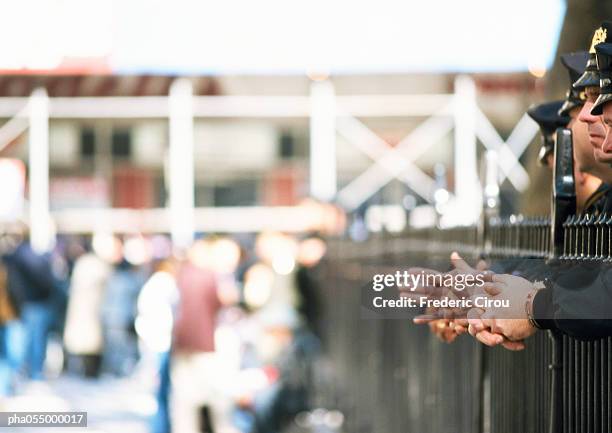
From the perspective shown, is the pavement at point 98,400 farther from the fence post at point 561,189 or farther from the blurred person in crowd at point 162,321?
the fence post at point 561,189

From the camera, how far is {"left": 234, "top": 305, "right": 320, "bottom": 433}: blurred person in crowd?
11.8 metres

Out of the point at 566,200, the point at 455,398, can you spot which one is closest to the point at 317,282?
the point at 455,398

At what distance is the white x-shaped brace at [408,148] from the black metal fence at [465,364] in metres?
13.3

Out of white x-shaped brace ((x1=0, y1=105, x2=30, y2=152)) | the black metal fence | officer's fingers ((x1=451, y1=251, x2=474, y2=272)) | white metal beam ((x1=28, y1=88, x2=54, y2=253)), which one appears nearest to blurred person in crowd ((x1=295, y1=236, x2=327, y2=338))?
the black metal fence

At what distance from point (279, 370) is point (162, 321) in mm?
2622

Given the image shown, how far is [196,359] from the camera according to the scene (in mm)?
12844

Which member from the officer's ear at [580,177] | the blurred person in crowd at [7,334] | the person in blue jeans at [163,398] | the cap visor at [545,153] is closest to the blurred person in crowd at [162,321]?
the person in blue jeans at [163,398]

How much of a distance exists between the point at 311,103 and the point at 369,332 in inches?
648

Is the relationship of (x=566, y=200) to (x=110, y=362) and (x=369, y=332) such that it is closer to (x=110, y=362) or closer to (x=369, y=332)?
(x=369, y=332)

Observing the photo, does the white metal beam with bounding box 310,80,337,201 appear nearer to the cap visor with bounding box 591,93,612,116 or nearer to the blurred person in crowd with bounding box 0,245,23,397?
the blurred person in crowd with bounding box 0,245,23,397

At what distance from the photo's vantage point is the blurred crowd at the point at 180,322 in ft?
40.0

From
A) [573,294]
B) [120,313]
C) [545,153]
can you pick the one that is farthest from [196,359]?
[573,294]

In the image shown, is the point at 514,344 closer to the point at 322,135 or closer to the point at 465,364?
the point at 465,364

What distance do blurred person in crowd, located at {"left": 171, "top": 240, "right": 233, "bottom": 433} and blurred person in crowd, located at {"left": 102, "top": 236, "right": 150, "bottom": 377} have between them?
6.81 m
